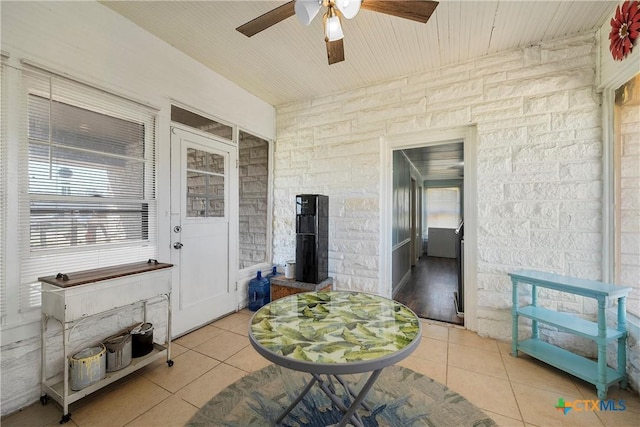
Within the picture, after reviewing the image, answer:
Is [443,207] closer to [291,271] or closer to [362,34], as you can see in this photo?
[291,271]

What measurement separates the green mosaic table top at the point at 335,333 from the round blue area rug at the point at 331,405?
61 centimetres

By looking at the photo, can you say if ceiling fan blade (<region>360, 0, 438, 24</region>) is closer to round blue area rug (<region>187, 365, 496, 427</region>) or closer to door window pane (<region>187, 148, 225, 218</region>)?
door window pane (<region>187, 148, 225, 218</region>)

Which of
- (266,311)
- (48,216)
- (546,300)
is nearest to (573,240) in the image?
(546,300)

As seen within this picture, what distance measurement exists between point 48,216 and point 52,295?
1.80 ft

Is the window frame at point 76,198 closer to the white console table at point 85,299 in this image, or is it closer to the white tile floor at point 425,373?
the white console table at point 85,299

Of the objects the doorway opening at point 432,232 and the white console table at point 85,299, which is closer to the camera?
the white console table at point 85,299

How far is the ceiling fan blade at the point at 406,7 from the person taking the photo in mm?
1438

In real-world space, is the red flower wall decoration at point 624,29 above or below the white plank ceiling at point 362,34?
below

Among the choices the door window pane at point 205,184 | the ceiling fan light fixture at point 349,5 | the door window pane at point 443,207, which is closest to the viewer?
the ceiling fan light fixture at point 349,5

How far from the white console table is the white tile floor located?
13 centimetres

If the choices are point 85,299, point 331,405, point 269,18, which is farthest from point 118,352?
point 269,18

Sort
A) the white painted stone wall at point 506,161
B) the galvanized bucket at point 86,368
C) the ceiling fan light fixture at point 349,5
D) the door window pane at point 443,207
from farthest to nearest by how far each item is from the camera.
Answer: the door window pane at point 443,207, the white painted stone wall at point 506,161, the galvanized bucket at point 86,368, the ceiling fan light fixture at point 349,5

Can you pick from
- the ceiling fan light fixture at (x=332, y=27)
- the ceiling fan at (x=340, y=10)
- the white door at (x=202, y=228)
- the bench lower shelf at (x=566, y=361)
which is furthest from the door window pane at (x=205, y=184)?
the bench lower shelf at (x=566, y=361)

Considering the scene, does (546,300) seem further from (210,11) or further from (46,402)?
(46,402)
